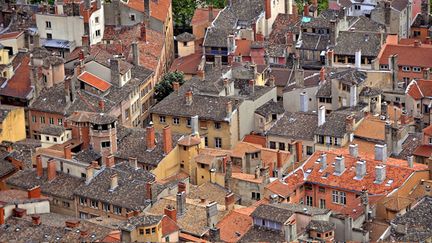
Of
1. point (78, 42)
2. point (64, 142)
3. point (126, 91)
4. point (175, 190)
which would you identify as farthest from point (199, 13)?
point (175, 190)

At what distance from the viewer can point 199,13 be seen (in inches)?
6265

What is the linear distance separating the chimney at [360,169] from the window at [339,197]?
6.18 feet

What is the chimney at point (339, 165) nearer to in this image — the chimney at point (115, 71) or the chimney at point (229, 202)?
the chimney at point (229, 202)

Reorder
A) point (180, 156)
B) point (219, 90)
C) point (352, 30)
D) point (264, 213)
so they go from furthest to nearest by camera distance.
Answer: point (352, 30) → point (219, 90) → point (180, 156) → point (264, 213)

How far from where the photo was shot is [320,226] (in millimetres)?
100812

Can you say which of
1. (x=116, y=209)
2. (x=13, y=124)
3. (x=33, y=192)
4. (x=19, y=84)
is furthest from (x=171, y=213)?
(x=19, y=84)

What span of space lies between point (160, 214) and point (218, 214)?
4.78 meters

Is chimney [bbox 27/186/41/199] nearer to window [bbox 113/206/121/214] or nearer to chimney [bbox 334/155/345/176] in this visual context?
window [bbox 113/206/121/214]

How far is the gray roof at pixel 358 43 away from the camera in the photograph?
140250mm

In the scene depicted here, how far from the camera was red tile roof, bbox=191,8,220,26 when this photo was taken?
156375 millimetres

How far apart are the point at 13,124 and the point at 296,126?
28.5 m

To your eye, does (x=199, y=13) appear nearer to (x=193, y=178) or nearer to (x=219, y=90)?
(x=219, y=90)

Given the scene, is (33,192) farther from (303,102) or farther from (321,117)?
(303,102)

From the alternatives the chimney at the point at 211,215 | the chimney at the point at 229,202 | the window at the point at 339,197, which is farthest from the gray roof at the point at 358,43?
the chimney at the point at 211,215
